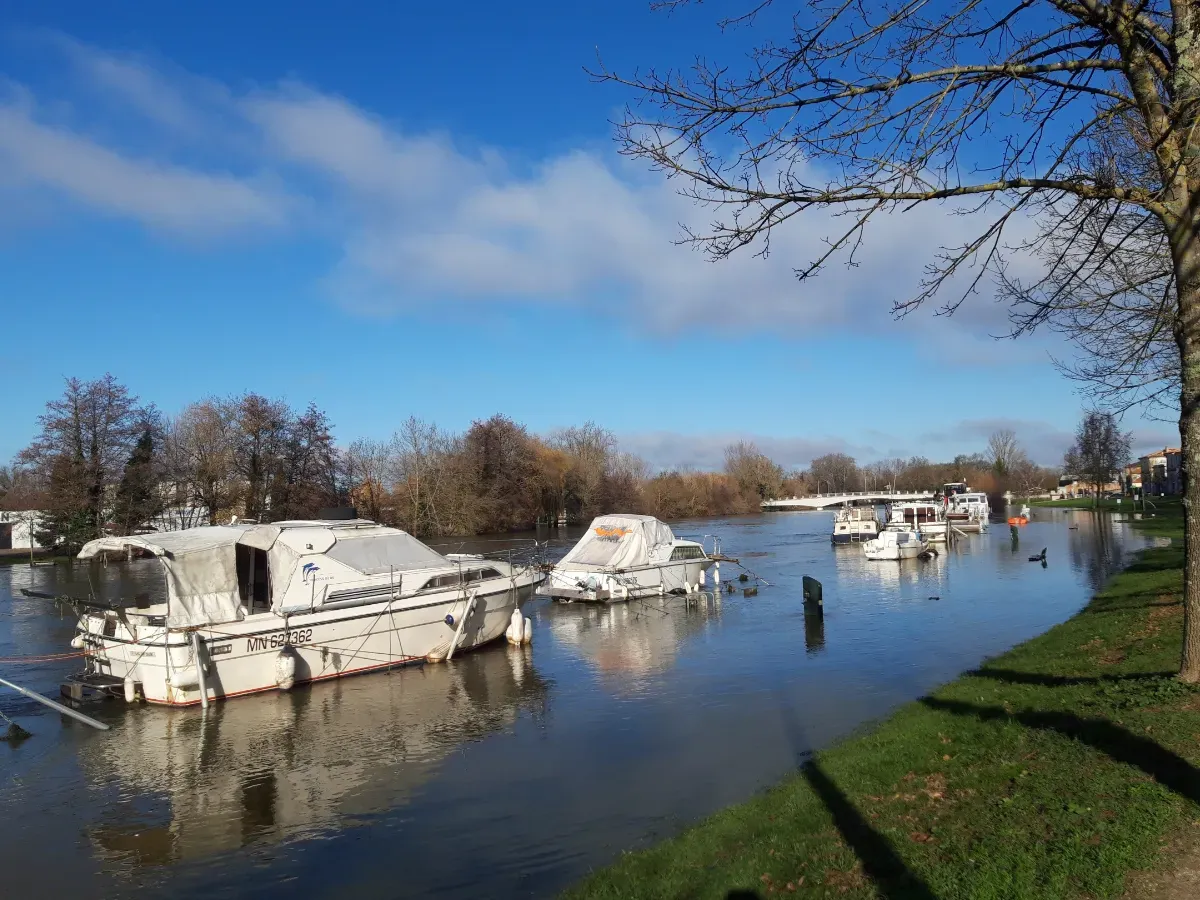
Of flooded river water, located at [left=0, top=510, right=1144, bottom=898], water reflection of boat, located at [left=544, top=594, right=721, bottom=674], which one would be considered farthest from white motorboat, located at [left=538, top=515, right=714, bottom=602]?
flooded river water, located at [left=0, top=510, right=1144, bottom=898]

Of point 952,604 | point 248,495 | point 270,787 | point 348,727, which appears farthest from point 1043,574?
point 248,495

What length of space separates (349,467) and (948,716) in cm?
7796

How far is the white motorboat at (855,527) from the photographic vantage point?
6269cm

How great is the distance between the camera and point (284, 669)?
19.4m

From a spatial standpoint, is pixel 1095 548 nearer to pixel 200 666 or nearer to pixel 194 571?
pixel 194 571

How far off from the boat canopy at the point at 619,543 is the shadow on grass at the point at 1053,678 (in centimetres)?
2065

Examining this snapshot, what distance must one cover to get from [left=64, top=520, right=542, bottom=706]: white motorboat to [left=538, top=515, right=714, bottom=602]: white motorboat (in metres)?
9.14

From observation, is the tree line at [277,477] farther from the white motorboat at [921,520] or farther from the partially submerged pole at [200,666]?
the white motorboat at [921,520]

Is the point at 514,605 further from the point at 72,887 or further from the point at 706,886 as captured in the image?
the point at 706,886

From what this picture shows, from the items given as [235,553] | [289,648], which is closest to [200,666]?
[289,648]

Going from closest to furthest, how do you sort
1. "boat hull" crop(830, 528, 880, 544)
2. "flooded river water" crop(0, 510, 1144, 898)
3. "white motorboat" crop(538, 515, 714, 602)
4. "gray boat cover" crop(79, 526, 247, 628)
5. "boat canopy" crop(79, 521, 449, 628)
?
"flooded river water" crop(0, 510, 1144, 898), "gray boat cover" crop(79, 526, 247, 628), "boat canopy" crop(79, 521, 449, 628), "white motorboat" crop(538, 515, 714, 602), "boat hull" crop(830, 528, 880, 544)

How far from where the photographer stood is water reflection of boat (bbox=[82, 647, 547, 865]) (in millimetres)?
11680

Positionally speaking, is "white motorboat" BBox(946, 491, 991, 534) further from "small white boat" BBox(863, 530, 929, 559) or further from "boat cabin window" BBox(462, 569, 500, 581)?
"boat cabin window" BBox(462, 569, 500, 581)

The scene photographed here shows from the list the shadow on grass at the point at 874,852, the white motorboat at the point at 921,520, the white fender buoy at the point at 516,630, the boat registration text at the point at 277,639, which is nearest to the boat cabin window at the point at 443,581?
the white fender buoy at the point at 516,630
